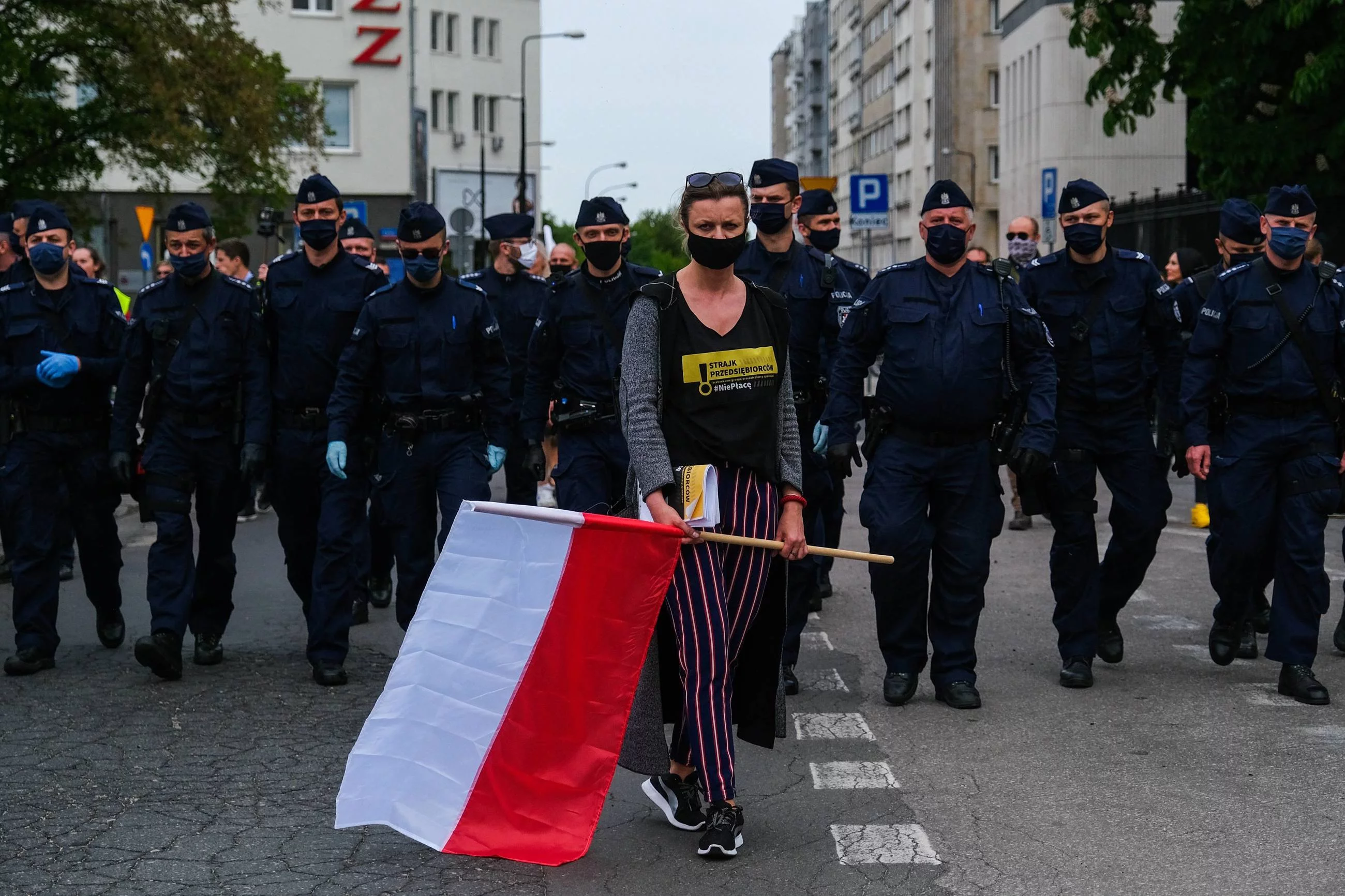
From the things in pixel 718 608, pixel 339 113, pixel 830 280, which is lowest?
pixel 718 608

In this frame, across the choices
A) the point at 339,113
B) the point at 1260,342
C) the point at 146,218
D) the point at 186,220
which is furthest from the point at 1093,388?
the point at 339,113

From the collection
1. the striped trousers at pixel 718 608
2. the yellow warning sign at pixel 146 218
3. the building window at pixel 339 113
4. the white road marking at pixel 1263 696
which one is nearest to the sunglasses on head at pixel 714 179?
the striped trousers at pixel 718 608

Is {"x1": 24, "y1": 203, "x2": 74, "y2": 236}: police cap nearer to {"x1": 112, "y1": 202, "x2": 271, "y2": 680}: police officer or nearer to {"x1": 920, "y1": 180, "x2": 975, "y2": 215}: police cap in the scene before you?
{"x1": 112, "y1": 202, "x2": 271, "y2": 680}: police officer

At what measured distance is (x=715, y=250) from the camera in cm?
575

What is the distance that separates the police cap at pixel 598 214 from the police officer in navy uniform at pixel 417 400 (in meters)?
0.78

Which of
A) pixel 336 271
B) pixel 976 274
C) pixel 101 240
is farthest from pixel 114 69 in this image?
pixel 101 240

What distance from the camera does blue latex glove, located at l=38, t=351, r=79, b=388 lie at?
8867 mm

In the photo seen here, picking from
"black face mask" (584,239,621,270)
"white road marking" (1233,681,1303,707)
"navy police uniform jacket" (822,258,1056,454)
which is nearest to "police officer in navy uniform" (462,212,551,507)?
"black face mask" (584,239,621,270)

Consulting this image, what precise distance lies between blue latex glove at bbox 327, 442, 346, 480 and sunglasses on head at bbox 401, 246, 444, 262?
866 mm

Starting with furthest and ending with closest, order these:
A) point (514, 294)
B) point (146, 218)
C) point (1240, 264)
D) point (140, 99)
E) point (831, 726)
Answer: point (140, 99)
point (146, 218)
point (514, 294)
point (1240, 264)
point (831, 726)

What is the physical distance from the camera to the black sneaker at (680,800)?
601cm

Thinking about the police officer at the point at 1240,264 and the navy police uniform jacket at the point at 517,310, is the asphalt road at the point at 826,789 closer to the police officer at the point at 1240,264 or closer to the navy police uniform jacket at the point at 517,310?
the police officer at the point at 1240,264

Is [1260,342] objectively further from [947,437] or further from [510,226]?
[510,226]

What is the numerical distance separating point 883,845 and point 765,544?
3.11ft
